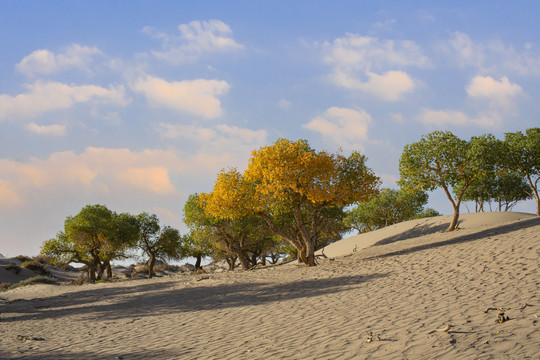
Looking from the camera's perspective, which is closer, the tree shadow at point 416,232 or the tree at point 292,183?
the tree at point 292,183

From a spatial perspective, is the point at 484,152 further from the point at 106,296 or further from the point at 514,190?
the point at 514,190

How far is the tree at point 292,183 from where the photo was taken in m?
25.4

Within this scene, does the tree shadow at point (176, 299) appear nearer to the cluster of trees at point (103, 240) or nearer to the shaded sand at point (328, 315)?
the shaded sand at point (328, 315)

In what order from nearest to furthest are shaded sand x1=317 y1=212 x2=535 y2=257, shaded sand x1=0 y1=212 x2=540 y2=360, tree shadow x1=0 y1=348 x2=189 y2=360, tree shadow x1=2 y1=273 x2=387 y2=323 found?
shaded sand x1=0 y1=212 x2=540 y2=360 → tree shadow x1=0 y1=348 x2=189 y2=360 → tree shadow x1=2 y1=273 x2=387 y2=323 → shaded sand x1=317 y1=212 x2=535 y2=257

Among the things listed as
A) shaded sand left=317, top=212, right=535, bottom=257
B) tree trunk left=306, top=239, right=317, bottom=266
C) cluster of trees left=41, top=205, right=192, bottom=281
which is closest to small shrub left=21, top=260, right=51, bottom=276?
cluster of trees left=41, top=205, right=192, bottom=281

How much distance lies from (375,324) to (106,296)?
19304mm

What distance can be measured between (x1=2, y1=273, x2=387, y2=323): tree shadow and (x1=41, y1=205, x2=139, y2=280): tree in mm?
19685

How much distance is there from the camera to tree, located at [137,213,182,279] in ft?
163

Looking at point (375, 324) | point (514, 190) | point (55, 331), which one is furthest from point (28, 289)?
point (514, 190)

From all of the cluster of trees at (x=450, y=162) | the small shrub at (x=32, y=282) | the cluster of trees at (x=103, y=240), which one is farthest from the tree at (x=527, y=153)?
the small shrub at (x=32, y=282)

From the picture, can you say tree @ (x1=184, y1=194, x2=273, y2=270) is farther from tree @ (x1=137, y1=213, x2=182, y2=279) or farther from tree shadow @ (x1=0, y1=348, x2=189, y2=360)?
tree shadow @ (x1=0, y1=348, x2=189, y2=360)

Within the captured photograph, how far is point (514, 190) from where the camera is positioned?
54938mm

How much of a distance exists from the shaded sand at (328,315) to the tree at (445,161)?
620 centimetres

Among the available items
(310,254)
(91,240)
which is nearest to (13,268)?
(91,240)
